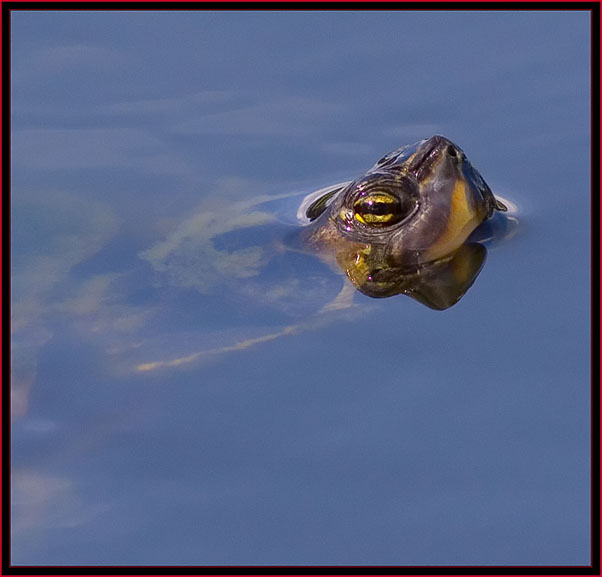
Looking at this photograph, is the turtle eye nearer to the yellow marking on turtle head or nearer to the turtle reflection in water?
the turtle reflection in water

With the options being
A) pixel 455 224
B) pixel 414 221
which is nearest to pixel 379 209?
pixel 414 221

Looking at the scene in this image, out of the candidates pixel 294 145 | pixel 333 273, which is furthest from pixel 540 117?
pixel 333 273

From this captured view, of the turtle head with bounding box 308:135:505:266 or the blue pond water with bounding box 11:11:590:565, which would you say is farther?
the turtle head with bounding box 308:135:505:266

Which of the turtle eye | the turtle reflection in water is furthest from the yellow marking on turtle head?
the turtle eye

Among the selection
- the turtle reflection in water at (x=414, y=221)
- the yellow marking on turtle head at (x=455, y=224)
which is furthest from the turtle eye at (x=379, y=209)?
the yellow marking on turtle head at (x=455, y=224)

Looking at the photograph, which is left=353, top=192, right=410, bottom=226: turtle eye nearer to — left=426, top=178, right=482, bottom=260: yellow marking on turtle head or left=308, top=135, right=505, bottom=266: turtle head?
left=308, top=135, right=505, bottom=266: turtle head

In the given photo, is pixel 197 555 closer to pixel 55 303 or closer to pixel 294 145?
pixel 55 303

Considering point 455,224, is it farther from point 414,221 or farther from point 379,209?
point 379,209
